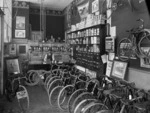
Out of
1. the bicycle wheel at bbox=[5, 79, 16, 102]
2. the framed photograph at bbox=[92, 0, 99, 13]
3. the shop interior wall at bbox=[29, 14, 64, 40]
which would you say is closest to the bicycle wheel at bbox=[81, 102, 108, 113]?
the bicycle wheel at bbox=[5, 79, 16, 102]

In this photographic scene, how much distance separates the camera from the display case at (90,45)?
4242mm

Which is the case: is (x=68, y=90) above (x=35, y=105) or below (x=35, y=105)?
above

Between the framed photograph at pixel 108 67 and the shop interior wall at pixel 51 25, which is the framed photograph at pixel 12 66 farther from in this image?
the shop interior wall at pixel 51 25

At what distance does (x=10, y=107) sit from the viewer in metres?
3.72

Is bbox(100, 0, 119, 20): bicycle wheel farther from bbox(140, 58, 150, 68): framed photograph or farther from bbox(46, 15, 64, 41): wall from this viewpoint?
bbox(46, 15, 64, 41): wall

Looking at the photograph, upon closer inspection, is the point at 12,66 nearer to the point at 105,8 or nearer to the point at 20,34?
the point at 105,8

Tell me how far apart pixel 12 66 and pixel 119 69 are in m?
2.91

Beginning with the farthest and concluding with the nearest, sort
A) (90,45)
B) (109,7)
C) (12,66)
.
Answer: (90,45)
(12,66)
(109,7)

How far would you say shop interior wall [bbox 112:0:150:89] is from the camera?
2.89 meters

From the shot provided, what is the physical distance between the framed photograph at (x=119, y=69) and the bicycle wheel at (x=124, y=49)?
0.37 feet

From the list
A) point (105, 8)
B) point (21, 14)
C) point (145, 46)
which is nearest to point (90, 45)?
point (105, 8)

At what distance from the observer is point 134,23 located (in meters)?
3.19

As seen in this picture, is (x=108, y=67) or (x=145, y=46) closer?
(x=145, y=46)

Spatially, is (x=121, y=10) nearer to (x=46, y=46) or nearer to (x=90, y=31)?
(x=90, y=31)
